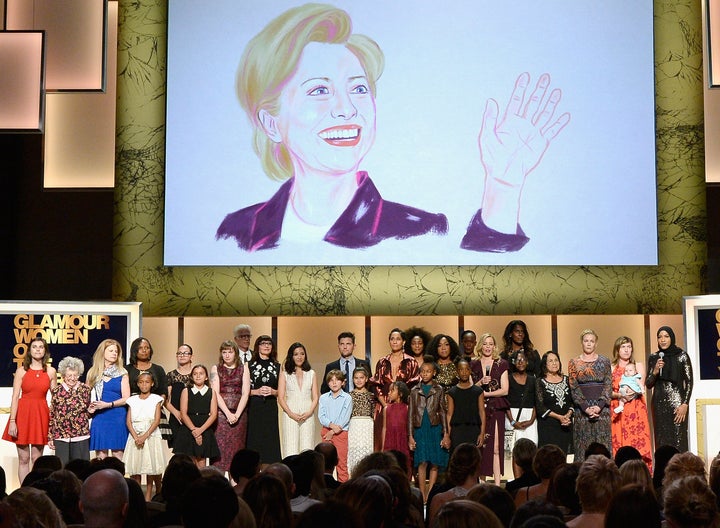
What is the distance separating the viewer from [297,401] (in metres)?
9.15

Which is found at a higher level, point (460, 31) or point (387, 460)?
point (460, 31)

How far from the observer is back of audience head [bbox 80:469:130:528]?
332 centimetres

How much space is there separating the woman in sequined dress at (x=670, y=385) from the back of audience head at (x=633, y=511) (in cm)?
642

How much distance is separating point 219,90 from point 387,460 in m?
6.56

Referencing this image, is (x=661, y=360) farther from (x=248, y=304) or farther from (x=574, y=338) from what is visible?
(x=248, y=304)

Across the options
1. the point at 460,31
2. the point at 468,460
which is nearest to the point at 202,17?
the point at 460,31

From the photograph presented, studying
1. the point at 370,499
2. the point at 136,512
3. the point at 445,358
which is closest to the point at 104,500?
the point at 136,512

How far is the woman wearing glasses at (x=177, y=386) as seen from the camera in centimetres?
894

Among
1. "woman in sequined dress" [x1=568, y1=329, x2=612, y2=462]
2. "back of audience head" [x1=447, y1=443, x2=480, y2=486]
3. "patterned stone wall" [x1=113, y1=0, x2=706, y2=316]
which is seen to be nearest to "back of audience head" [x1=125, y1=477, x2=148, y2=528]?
"back of audience head" [x1=447, y1=443, x2=480, y2=486]

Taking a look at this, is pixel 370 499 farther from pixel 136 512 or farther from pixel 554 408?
pixel 554 408

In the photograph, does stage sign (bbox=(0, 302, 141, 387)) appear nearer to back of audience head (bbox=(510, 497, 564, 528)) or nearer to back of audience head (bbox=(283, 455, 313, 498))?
back of audience head (bbox=(283, 455, 313, 498))

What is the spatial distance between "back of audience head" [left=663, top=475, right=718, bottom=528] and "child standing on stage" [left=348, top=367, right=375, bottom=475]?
19.0 ft

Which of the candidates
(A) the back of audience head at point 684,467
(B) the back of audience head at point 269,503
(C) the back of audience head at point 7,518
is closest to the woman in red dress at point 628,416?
(A) the back of audience head at point 684,467

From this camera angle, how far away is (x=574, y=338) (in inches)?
420
